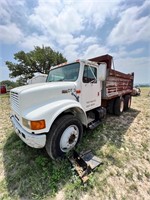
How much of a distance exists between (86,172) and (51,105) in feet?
4.61

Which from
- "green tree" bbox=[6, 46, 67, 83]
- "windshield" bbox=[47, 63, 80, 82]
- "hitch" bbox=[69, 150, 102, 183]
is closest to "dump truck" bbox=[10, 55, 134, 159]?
"windshield" bbox=[47, 63, 80, 82]

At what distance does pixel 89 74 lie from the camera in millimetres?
3328

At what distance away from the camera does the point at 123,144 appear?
316cm

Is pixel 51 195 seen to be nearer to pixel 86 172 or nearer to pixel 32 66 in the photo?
pixel 86 172

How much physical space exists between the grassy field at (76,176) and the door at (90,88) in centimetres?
105

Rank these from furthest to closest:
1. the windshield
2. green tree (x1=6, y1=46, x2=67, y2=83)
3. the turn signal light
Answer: green tree (x1=6, y1=46, x2=67, y2=83) → the windshield → the turn signal light

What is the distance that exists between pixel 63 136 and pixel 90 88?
161cm

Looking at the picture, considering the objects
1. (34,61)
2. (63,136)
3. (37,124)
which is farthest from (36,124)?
(34,61)

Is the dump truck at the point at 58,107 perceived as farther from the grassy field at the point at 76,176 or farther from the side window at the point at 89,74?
the grassy field at the point at 76,176

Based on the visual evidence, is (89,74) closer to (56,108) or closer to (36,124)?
(56,108)

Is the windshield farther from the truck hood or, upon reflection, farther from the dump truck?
the truck hood

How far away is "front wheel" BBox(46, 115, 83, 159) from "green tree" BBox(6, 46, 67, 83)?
68.9 feet

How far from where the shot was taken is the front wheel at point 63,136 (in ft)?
7.36

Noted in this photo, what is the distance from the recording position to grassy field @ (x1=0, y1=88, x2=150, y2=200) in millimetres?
1832
